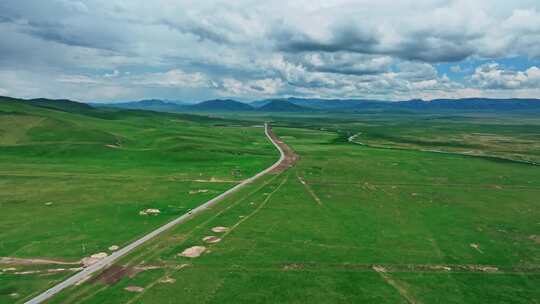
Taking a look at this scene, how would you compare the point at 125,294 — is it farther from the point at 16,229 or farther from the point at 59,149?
the point at 59,149

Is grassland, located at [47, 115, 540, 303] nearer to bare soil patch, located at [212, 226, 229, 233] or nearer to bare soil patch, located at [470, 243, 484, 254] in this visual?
bare soil patch, located at [470, 243, 484, 254]

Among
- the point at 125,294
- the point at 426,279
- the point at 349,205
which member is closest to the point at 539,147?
the point at 349,205

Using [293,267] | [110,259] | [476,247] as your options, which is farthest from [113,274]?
[476,247]

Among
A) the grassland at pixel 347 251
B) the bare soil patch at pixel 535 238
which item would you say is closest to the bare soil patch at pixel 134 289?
the grassland at pixel 347 251

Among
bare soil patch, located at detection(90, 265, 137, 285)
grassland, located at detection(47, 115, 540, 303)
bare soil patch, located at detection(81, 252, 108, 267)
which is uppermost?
bare soil patch, located at detection(81, 252, 108, 267)

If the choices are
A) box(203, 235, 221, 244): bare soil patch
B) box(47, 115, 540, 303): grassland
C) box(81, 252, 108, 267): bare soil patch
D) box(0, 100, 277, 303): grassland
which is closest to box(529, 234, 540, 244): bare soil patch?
box(47, 115, 540, 303): grassland
